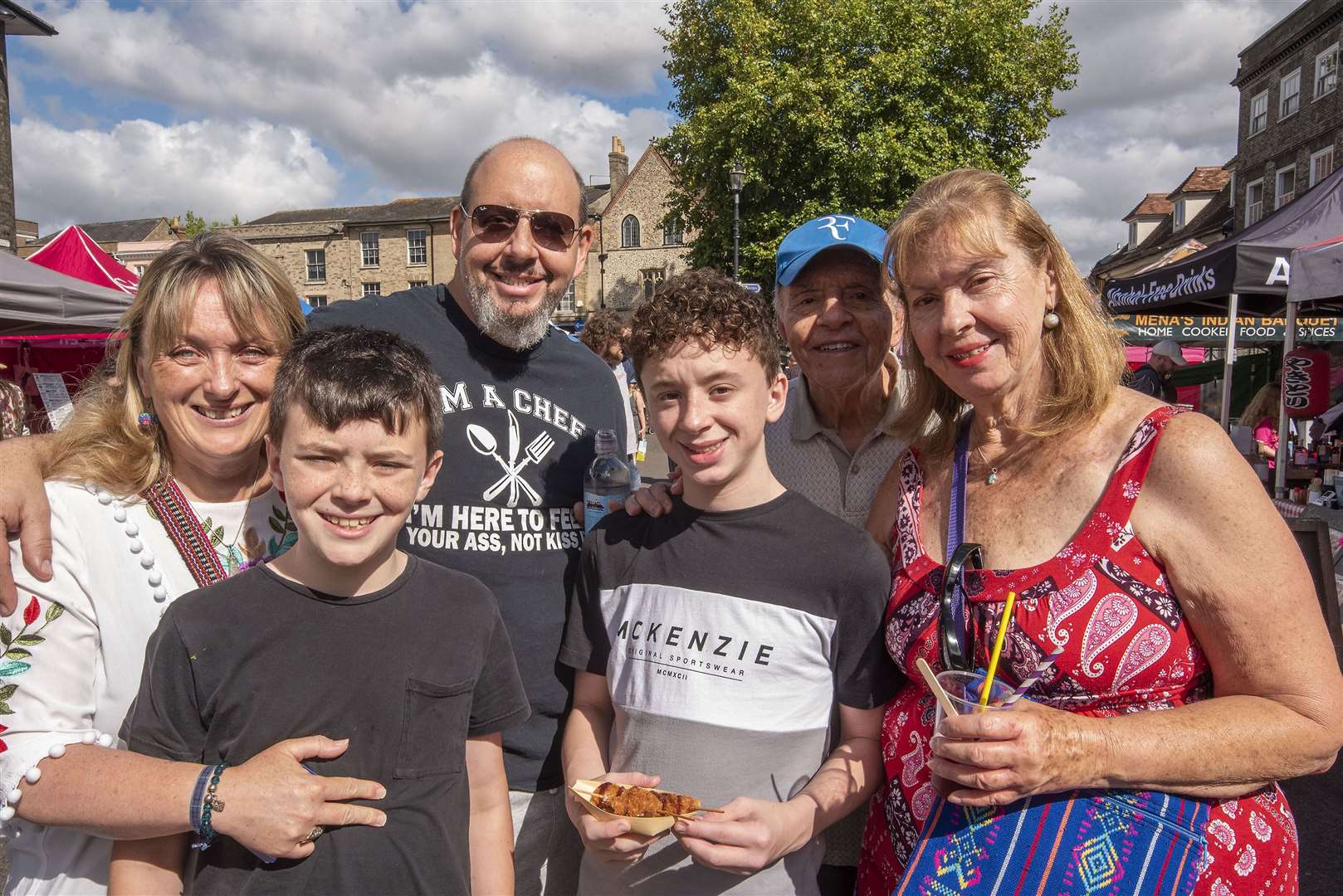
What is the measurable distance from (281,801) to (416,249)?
4650 centimetres

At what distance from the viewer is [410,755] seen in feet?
5.77

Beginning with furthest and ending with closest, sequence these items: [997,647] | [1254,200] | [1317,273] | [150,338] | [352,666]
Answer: [1254,200]
[1317,273]
[150,338]
[352,666]
[997,647]

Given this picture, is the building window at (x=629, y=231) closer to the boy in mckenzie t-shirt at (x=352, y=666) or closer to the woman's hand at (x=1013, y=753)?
the boy in mckenzie t-shirt at (x=352, y=666)

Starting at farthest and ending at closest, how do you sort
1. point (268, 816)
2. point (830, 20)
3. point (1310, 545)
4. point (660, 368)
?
point (830, 20), point (1310, 545), point (660, 368), point (268, 816)

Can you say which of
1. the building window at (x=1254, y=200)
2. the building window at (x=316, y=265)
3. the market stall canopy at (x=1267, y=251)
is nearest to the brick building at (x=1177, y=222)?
the building window at (x=1254, y=200)

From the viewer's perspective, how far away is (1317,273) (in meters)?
6.10

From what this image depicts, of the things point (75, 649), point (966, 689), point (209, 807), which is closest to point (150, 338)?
point (75, 649)

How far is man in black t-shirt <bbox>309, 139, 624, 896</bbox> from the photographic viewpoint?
7.63ft

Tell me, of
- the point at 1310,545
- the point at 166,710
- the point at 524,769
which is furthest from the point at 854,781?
the point at 1310,545

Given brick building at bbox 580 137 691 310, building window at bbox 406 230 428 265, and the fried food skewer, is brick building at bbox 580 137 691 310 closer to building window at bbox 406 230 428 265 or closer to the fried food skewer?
building window at bbox 406 230 428 265

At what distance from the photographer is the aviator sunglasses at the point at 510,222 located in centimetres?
244

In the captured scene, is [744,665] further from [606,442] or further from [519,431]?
[519,431]

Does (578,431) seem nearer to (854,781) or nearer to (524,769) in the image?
(524,769)

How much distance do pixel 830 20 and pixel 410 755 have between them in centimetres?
2536
